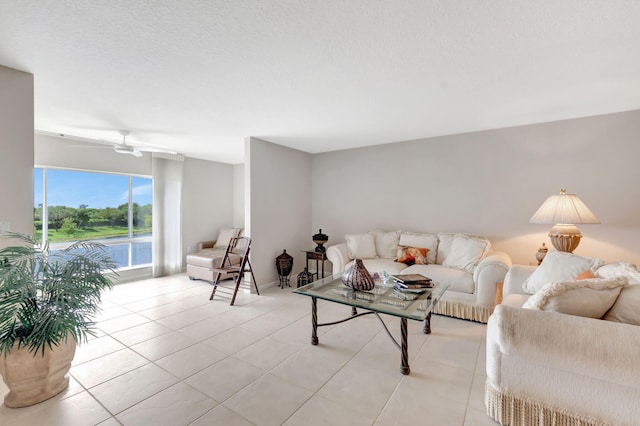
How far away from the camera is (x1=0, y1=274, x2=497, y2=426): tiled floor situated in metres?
1.65

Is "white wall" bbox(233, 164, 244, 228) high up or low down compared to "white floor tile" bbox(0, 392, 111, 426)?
up

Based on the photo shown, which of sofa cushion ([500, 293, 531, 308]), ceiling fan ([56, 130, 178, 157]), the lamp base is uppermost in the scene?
ceiling fan ([56, 130, 178, 157])

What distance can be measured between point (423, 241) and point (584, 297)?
2.39 metres

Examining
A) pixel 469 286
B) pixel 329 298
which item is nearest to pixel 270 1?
pixel 329 298

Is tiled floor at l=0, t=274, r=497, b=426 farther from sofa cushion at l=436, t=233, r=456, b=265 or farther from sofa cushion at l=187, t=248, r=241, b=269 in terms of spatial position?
sofa cushion at l=187, t=248, r=241, b=269

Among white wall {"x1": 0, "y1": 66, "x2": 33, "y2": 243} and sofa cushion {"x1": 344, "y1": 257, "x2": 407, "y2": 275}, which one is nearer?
white wall {"x1": 0, "y1": 66, "x2": 33, "y2": 243}

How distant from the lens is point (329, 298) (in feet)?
7.69

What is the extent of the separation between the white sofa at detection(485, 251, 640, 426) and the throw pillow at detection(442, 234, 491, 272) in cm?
159

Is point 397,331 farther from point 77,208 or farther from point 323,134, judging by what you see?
point 77,208

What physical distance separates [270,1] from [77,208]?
4.80 m

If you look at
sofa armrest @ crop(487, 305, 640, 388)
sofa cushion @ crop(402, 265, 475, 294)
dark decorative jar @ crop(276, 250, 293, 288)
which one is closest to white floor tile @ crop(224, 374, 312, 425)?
sofa armrest @ crop(487, 305, 640, 388)

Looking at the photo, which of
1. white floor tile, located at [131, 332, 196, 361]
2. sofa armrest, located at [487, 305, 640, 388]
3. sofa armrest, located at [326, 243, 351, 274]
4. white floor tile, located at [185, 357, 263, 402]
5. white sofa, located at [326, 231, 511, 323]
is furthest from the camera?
sofa armrest, located at [326, 243, 351, 274]

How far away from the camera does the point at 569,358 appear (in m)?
1.35

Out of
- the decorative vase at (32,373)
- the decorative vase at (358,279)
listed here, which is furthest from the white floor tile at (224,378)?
the decorative vase at (358,279)
